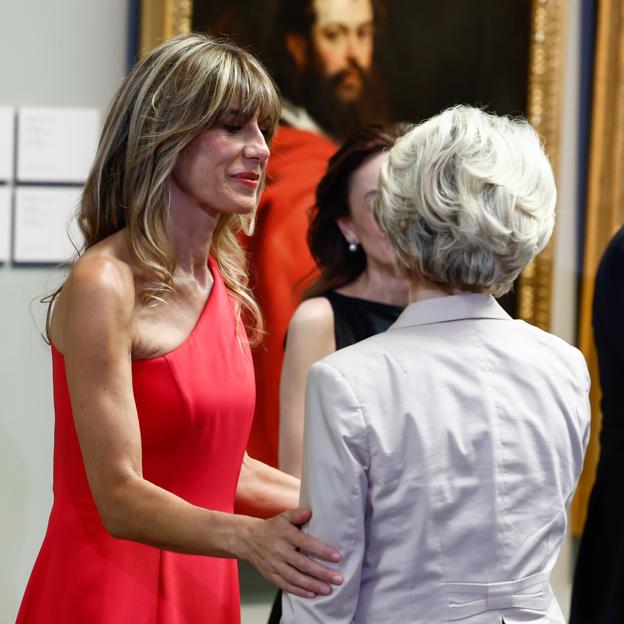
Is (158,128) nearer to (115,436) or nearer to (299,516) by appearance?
(115,436)

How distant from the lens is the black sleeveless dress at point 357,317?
2.43 meters

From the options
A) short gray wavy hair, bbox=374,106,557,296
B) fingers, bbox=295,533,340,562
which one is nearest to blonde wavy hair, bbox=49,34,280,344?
short gray wavy hair, bbox=374,106,557,296

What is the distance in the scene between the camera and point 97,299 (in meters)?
1.54

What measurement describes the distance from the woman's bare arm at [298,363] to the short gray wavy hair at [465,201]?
1.00 m

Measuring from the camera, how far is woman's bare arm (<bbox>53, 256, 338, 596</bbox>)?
4.99 ft

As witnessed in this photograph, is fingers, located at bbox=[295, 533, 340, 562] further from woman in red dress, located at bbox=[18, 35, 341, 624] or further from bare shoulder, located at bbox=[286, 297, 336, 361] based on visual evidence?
bare shoulder, located at bbox=[286, 297, 336, 361]

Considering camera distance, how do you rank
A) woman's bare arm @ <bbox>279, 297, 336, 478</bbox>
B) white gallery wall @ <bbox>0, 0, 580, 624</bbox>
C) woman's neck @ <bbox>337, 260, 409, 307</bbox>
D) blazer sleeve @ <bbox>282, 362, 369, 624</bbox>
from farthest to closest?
white gallery wall @ <bbox>0, 0, 580, 624</bbox> < woman's neck @ <bbox>337, 260, 409, 307</bbox> < woman's bare arm @ <bbox>279, 297, 336, 478</bbox> < blazer sleeve @ <bbox>282, 362, 369, 624</bbox>

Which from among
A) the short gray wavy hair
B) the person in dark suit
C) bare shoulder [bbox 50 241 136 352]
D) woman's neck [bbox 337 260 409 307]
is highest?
the short gray wavy hair

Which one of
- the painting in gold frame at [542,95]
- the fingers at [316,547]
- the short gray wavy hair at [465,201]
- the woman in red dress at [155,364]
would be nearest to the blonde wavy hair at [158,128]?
the woman in red dress at [155,364]

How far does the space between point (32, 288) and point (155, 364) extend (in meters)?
1.51

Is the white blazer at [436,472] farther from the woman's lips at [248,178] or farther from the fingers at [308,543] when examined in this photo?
the woman's lips at [248,178]

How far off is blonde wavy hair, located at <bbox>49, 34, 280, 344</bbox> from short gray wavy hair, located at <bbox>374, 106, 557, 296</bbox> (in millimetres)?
380

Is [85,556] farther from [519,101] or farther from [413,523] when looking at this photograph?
[519,101]

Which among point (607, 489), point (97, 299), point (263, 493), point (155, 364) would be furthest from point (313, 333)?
point (97, 299)
